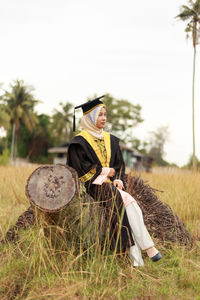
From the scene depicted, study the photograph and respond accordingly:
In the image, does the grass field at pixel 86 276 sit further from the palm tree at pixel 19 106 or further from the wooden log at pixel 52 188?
the palm tree at pixel 19 106

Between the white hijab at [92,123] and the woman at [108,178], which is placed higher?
the white hijab at [92,123]

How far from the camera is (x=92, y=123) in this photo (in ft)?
12.2

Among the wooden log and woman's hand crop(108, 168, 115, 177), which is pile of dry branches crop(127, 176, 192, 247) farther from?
the wooden log

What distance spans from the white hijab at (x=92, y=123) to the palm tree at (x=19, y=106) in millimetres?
35623

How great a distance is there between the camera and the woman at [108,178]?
3189mm

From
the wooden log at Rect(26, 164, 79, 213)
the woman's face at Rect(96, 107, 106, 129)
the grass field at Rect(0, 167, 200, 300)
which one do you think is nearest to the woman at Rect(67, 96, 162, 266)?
the woman's face at Rect(96, 107, 106, 129)

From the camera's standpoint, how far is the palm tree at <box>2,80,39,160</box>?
38719 mm

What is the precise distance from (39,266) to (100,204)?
3.06 feet

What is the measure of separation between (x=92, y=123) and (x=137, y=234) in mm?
1311

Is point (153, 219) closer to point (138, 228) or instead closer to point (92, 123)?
point (138, 228)

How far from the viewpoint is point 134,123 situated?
3828 centimetres

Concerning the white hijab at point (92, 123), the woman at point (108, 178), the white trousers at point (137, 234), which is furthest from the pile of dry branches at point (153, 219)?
the white hijab at point (92, 123)

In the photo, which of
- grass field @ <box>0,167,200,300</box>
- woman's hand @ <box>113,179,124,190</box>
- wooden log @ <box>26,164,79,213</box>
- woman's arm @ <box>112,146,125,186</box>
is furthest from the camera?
woman's arm @ <box>112,146,125,186</box>

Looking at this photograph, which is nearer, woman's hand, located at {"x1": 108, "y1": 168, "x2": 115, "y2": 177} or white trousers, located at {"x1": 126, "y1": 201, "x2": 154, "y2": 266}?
white trousers, located at {"x1": 126, "y1": 201, "x2": 154, "y2": 266}
